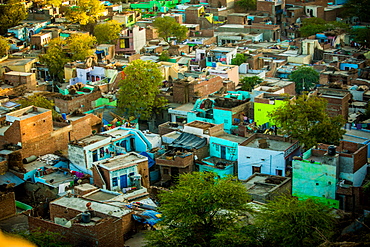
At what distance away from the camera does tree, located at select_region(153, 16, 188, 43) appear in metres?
69.1

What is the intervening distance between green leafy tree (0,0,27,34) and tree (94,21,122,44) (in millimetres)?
13272

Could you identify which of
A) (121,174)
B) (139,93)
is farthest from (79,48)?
(121,174)

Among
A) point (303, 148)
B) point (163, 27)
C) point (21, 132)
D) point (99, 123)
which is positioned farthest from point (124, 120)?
point (163, 27)

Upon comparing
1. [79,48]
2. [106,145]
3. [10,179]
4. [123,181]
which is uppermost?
[79,48]

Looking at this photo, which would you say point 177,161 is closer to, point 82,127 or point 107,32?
point 82,127

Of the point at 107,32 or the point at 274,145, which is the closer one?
the point at 274,145

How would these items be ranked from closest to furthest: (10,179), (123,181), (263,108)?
1. (123,181)
2. (10,179)
3. (263,108)

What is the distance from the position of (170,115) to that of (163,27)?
81.3 ft

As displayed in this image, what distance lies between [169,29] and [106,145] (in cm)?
3307

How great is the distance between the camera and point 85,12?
76562mm

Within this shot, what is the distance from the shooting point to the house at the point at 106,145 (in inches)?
1473

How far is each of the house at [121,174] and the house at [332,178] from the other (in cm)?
795

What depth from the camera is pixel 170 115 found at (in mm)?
47156

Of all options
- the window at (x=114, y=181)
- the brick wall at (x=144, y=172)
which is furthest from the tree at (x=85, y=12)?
the window at (x=114, y=181)
